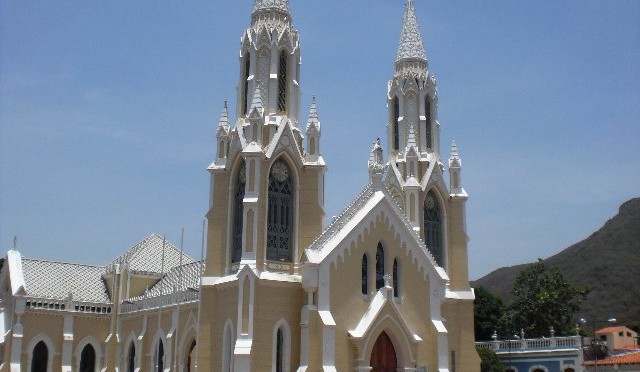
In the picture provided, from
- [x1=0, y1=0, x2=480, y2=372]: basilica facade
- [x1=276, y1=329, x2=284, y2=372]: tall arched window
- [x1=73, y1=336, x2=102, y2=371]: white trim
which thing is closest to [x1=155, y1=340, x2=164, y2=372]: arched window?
[x1=0, y1=0, x2=480, y2=372]: basilica facade

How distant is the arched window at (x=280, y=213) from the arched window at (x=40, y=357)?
65.0 feet

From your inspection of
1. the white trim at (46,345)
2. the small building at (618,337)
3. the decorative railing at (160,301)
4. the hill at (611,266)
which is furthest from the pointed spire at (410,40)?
the hill at (611,266)

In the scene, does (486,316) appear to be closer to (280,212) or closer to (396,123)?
(396,123)

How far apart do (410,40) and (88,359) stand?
89.3ft

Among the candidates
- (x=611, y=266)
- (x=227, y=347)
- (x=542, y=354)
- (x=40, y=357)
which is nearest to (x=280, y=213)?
(x=227, y=347)

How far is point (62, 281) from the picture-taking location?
47.5 m

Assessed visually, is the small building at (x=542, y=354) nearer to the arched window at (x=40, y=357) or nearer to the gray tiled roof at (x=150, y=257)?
the gray tiled roof at (x=150, y=257)

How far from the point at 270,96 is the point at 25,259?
2382cm

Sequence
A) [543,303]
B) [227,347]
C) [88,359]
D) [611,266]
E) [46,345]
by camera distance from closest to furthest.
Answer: [227,347] → [46,345] → [88,359] → [543,303] → [611,266]

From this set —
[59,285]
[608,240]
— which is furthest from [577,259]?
[59,285]

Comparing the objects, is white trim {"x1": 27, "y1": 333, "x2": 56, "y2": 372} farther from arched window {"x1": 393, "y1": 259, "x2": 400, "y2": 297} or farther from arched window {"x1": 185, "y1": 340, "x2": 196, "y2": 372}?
arched window {"x1": 393, "y1": 259, "x2": 400, "y2": 297}

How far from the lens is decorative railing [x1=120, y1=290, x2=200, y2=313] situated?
1466 inches

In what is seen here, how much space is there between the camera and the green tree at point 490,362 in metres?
46.0

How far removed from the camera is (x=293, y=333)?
99.7 feet
